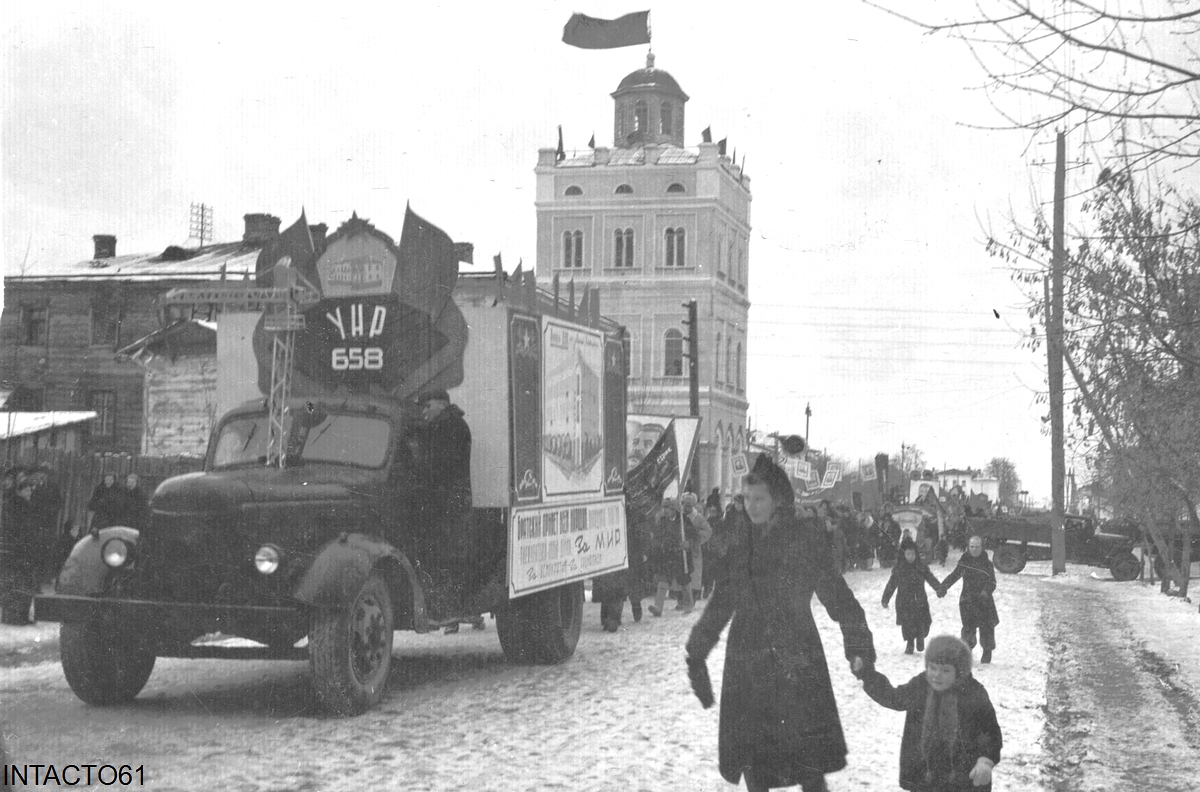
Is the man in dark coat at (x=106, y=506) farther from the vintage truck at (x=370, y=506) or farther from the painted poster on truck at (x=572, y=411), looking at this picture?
the painted poster on truck at (x=572, y=411)

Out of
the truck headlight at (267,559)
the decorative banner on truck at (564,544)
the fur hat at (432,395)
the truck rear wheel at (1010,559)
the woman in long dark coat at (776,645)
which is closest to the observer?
the woman in long dark coat at (776,645)

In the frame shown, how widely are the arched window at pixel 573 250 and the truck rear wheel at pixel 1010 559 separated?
2362 centimetres

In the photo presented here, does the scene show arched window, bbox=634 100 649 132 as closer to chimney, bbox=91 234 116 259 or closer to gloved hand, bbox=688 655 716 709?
chimney, bbox=91 234 116 259

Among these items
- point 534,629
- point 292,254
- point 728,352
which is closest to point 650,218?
point 292,254

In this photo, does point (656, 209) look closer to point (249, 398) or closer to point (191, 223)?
point (249, 398)

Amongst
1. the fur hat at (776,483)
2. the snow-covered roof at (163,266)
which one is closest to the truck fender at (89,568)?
the snow-covered roof at (163,266)

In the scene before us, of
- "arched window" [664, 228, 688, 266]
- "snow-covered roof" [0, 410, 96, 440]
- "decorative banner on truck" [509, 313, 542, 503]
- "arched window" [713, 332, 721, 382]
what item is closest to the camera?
"decorative banner on truck" [509, 313, 542, 503]

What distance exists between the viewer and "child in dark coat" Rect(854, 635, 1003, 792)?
512 cm

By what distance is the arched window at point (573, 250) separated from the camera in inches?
447

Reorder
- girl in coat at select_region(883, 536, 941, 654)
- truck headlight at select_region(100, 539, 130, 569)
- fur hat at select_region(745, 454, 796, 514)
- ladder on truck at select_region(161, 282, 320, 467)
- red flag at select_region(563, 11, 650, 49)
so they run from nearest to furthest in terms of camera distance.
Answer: fur hat at select_region(745, 454, 796, 514), truck headlight at select_region(100, 539, 130, 569), red flag at select_region(563, 11, 650, 49), ladder on truck at select_region(161, 282, 320, 467), girl in coat at select_region(883, 536, 941, 654)

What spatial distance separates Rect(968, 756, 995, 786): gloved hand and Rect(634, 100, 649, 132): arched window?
6.77m

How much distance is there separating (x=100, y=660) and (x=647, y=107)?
559 cm

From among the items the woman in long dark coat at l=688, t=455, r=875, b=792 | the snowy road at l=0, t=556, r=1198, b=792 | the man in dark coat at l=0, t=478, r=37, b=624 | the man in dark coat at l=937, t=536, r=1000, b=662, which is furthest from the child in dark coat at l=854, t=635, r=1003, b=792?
the man in dark coat at l=0, t=478, r=37, b=624

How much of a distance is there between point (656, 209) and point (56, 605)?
16.9 feet
